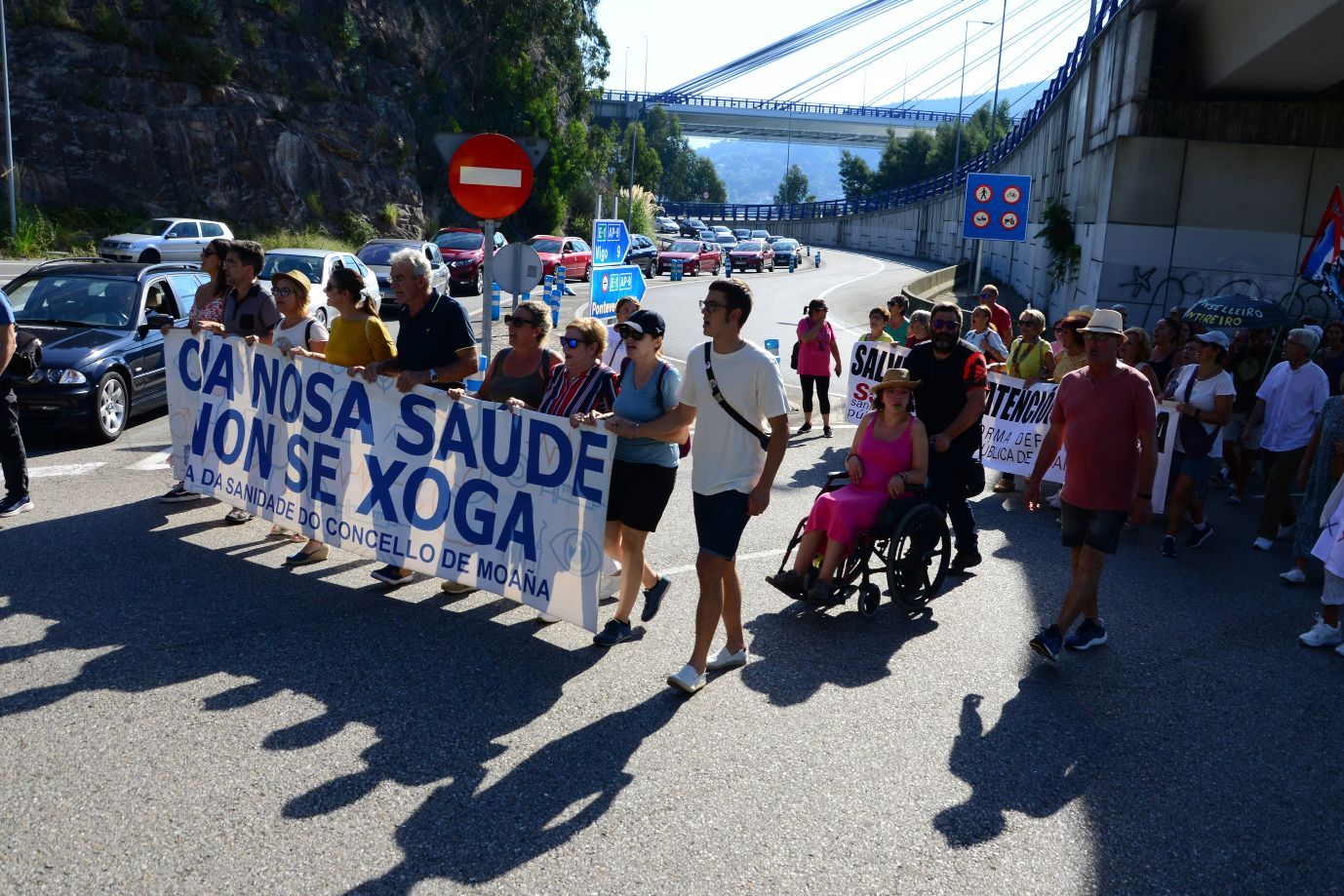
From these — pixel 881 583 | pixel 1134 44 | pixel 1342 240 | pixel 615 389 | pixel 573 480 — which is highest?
pixel 1134 44

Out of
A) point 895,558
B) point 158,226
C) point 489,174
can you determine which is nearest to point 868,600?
point 895,558

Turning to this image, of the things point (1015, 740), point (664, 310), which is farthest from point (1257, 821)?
point (664, 310)

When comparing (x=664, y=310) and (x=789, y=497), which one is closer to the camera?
(x=789, y=497)

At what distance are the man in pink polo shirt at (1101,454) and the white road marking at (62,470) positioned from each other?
7.86 meters

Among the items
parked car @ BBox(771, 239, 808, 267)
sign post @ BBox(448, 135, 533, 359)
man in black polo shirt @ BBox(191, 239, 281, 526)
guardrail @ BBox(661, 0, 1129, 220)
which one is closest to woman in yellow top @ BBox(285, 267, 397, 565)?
man in black polo shirt @ BBox(191, 239, 281, 526)

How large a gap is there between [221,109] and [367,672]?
1689 inches

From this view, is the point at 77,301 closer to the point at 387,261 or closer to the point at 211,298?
the point at 211,298

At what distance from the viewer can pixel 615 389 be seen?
6.62 metres

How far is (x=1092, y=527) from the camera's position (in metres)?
6.25

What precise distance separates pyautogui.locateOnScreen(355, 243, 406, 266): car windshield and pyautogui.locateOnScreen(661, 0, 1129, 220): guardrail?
15670 millimetres

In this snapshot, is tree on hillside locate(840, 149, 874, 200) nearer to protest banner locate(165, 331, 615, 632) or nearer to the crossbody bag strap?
protest banner locate(165, 331, 615, 632)

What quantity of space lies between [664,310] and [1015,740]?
2644 cm

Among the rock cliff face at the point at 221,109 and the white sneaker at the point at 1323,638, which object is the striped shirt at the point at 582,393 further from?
the rock cliff face at the point at 221,109

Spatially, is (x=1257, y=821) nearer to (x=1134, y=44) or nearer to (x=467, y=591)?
(x=467, y=591)
